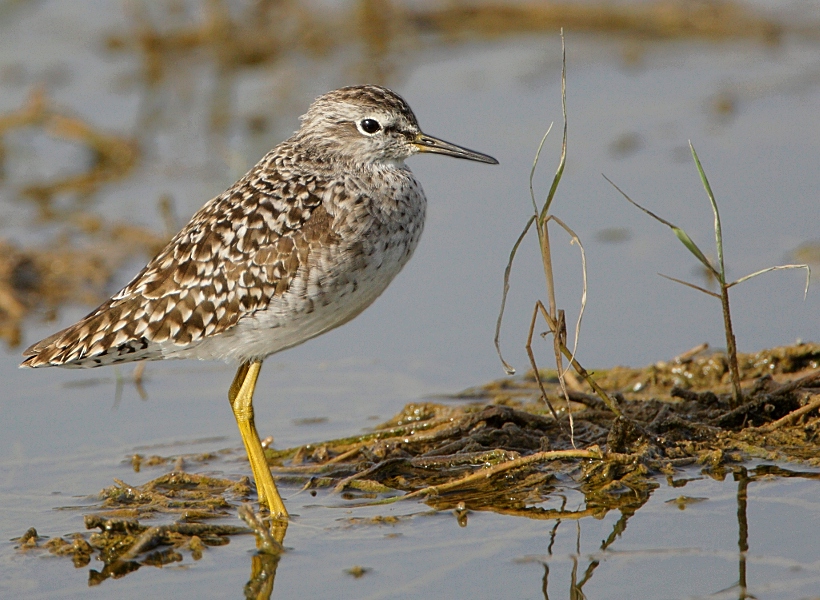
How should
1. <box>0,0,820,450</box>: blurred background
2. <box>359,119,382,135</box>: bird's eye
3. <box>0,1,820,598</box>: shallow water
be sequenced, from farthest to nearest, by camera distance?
<box>0,0,820,450</box>: blurred background → <box>359,119,382,135</box>: bird's eye → <box>0,1,820,598</box>: shallow water

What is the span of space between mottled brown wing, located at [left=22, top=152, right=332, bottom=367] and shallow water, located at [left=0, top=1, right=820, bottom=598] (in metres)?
1.01

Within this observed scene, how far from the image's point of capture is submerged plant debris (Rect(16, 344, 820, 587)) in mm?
6863

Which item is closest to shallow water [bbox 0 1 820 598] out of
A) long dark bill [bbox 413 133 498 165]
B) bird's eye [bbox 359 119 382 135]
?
long dark bill [bbox 413 133 498 165]

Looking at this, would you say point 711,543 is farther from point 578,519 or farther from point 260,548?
point 260,548

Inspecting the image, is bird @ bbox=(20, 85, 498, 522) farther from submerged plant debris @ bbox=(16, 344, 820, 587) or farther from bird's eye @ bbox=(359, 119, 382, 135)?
submerged plant debris @ bbox=(16, 344, 820, 587)

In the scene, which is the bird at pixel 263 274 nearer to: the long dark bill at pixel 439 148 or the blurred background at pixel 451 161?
the long dark bill at pixel 439 148

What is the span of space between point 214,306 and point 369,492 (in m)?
1.45

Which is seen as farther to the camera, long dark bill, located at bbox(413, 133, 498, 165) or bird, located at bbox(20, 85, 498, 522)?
long dark bill, located at bbox(413, 133, 498, 165)

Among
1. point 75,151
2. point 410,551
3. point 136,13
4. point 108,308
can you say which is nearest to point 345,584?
point 410,551

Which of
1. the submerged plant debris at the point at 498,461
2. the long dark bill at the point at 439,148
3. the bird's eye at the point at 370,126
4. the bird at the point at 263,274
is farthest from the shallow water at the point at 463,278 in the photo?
the bird's eye at the point at 370,126

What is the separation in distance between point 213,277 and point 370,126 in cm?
155

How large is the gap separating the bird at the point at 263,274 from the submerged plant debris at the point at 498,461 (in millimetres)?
526

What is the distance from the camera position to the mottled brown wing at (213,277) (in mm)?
7425

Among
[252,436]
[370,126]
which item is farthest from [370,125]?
[252,436]
